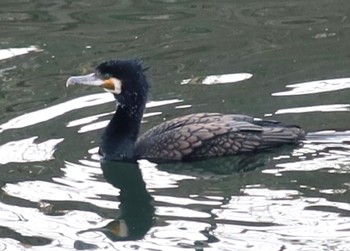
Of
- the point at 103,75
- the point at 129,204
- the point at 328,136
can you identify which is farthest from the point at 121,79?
the point at 328,136

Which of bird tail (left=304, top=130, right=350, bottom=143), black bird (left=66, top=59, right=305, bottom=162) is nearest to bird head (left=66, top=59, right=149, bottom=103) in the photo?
black bird (left=66, top=59, right=305, bottom=162)

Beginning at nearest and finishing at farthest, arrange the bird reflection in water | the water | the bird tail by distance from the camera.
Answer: the water
the bird reflection in water
the bird tail

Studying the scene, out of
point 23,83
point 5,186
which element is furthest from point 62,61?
point 5,186

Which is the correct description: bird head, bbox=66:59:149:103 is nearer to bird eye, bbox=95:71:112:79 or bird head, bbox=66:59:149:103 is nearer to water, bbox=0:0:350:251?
bird eye, bbox=95:71:112:79

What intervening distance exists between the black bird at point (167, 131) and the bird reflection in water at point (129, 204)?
0.17m

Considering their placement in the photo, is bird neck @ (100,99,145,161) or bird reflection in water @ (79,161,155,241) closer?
bird reflection in water @ (79,161,155,241)

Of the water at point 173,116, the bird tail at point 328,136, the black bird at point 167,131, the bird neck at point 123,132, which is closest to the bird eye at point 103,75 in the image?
the black bird at point 167,131

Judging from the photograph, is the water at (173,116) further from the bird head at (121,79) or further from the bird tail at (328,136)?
the bird head at (121,79)

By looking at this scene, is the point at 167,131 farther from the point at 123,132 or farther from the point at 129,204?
the point at 129,204

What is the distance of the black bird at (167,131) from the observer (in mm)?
9750

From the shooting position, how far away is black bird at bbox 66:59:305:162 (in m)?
9.75

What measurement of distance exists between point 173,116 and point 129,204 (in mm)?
1750

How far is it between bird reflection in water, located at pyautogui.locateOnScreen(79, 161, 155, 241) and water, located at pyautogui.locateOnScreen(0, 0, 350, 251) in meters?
0.01

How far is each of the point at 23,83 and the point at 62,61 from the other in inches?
32.4
